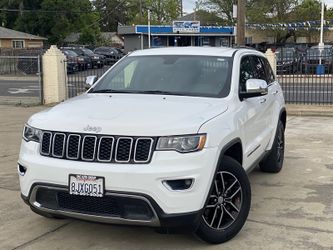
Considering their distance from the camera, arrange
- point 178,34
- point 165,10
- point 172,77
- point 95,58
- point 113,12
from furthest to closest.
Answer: point 113,12
point 165,10
point 178,34
point 95,58
point 172,77

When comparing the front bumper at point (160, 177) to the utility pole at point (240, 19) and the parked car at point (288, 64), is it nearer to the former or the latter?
the parked car at point (288, 64)

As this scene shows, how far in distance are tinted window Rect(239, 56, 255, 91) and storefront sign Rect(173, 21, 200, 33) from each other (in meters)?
51.0

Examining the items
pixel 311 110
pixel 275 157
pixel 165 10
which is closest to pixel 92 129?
pixel 275 157

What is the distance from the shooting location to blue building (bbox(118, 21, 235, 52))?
187 ft

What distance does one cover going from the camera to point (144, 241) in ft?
15.5

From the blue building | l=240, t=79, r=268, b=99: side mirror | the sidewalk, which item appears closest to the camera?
l=240, t=79, r=268, b=99: side mirror

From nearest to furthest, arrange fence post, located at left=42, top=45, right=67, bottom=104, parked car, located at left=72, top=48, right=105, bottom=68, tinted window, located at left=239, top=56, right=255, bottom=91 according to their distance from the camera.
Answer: tinted window, located at left=239, top=56, right=255, bottom=91 → fence post, located at left=42, top=45, right=67, bottom=104 → parked car, located at left=72, top=48, right=105, bottom=68

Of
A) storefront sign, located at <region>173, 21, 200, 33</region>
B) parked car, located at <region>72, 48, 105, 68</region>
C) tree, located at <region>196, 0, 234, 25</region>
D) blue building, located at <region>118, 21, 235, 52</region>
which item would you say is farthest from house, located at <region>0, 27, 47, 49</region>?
tree, located at <region>196, 0, 234, 25</region>

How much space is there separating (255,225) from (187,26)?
52782 millimetres

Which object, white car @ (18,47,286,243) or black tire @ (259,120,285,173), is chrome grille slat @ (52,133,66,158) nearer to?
white car @ (18,47,286,243)

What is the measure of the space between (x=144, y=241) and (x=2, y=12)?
6718 centimetres

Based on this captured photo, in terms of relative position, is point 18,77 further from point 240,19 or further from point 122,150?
point 122,150

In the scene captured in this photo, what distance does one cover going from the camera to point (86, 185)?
13.5 ft

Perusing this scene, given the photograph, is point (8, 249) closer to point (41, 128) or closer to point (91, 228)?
point (91, 228)
